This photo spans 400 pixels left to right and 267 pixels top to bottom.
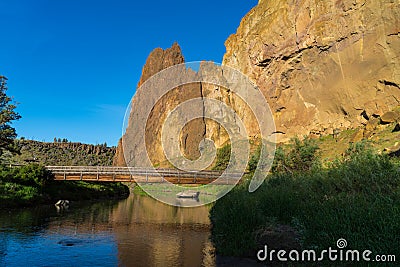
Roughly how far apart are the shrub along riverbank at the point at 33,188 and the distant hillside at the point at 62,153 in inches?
3472

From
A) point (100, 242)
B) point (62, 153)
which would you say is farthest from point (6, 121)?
point (62, 153)

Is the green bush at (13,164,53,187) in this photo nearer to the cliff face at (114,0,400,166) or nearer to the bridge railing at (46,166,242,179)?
the bridge railing at (46,166,242,179)

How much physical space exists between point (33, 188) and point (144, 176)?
37.9 ft

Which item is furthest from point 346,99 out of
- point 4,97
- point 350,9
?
point 4,97

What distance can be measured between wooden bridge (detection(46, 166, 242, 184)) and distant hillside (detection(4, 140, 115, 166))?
92.7 metres

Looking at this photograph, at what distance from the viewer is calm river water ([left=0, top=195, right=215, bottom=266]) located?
13.0 meters

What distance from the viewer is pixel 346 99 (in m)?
63.1

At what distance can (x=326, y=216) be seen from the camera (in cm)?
1080

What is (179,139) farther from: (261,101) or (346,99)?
(346,99)

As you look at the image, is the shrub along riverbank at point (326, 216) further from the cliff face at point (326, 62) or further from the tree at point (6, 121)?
the cliff face at point (326, 62)
